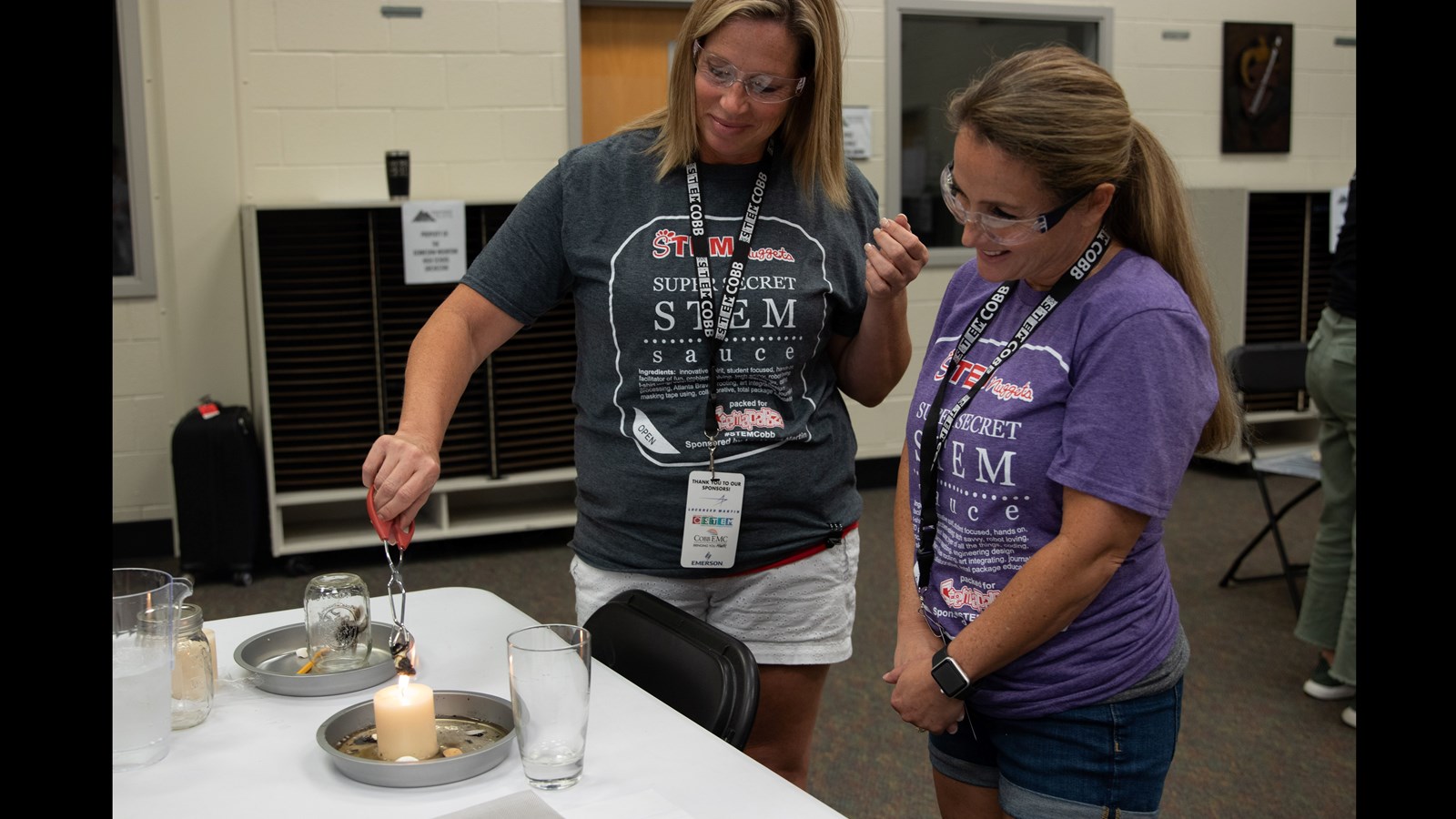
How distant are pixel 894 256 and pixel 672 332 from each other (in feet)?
1.04

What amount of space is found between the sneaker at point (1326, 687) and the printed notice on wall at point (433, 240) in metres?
2.99

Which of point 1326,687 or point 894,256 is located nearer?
point 894,256

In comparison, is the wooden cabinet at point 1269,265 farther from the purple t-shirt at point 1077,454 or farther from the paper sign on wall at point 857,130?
the purple t-shirt at point 1077,454

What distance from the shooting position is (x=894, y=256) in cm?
156

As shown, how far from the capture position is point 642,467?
5.36 feet

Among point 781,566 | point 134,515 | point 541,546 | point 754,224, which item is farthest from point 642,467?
point 134,515

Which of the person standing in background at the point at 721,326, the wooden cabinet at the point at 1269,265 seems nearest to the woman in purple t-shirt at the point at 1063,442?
the person standing in background at the point at 721,326

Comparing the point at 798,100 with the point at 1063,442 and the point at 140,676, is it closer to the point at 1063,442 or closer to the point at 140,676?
the point at 1063,442

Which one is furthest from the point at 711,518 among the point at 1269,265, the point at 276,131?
the point at 1269,265

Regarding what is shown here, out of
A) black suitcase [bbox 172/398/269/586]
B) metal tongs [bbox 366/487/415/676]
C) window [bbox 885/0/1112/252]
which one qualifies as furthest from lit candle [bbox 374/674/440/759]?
window [bbox 885/0/1112/252]

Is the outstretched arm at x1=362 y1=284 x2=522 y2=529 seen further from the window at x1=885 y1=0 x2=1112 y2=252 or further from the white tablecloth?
the window at x1=885 y1=0 x2=1112 y2=252

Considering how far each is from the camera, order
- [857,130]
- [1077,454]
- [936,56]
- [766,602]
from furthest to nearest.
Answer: [936,56] → [857,130] → [766,602] → [1077,454]

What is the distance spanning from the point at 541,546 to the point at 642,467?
314cm
